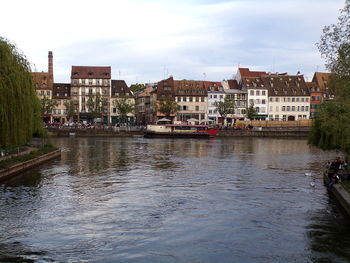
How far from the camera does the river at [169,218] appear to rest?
16281 mm

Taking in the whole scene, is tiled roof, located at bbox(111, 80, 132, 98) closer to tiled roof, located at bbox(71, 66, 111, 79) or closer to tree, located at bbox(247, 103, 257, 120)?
tiled roof, located at bbox(71, 66, 111, 79)

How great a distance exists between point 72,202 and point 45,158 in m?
20.9

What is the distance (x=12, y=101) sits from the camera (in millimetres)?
31156

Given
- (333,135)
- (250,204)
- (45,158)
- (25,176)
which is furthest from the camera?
(45,158)

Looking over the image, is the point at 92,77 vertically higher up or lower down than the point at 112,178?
higher up

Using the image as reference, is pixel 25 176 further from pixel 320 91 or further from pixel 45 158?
pixel 320 91

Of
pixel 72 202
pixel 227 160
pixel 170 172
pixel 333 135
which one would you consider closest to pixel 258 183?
pixel 333 135

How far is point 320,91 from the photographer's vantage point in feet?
409

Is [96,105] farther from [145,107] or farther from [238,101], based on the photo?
[238,101]

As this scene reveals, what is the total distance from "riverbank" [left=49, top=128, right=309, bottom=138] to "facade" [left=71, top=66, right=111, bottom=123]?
2115 cm

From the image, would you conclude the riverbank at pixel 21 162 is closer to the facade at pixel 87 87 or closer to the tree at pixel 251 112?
the tree at pixel 251 112

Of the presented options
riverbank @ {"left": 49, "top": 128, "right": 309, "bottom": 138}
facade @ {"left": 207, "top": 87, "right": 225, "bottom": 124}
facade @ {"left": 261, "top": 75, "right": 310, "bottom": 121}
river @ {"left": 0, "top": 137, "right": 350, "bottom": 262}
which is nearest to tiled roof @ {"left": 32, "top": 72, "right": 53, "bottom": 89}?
riverbank @ {"left": 49, "top": 128, "right": 309, "bottom": 138}

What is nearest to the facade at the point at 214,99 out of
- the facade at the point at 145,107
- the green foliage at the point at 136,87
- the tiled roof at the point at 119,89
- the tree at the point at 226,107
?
the tree at the point at 226,107

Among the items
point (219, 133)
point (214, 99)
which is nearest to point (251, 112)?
point (214, 99)
